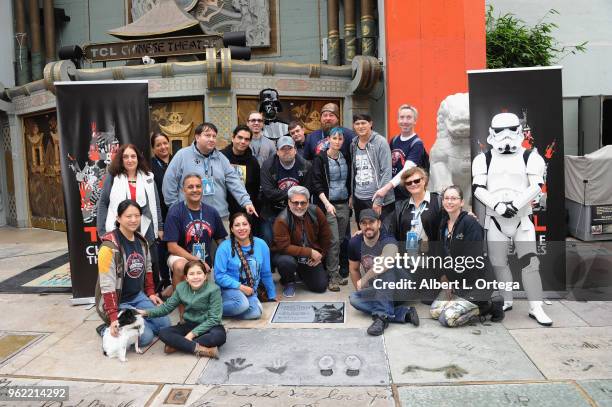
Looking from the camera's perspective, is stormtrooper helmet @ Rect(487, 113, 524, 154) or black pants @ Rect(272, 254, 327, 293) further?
black pants @ Rect(272, 254, 327, 293)

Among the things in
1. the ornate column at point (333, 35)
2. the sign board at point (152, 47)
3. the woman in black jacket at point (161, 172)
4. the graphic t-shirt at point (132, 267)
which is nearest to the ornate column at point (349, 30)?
the ornate column at point (333, 35)

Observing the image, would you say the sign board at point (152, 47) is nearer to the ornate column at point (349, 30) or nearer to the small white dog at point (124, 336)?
the ornate column at point (349, 30)

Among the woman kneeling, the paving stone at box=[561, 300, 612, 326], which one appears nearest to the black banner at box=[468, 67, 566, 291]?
Result: the paving stone at box=[561, 300, 612, 326]

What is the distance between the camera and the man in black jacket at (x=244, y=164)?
18.2ft

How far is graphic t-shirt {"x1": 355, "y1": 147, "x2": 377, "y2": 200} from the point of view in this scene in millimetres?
5441

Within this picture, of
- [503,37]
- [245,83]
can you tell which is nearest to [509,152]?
[245,83]

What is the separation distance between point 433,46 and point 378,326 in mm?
5820

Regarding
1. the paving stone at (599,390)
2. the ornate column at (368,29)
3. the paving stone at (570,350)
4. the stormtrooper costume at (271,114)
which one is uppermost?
the ornate column at (368,29)

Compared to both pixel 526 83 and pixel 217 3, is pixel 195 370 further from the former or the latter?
pixel 217 3

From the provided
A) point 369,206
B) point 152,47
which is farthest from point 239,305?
point 152,47

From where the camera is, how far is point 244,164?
5723 mm

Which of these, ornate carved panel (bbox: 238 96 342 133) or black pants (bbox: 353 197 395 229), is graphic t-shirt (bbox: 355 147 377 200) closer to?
black pants (bbox: 353 197 395 229)

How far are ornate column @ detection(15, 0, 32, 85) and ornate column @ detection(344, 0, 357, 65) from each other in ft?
23.0

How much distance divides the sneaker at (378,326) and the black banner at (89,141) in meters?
2.82
